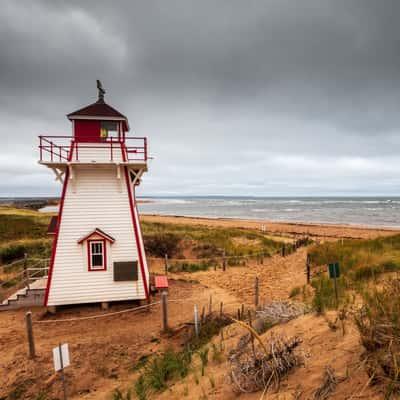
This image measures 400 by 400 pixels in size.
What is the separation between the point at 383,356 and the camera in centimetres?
328

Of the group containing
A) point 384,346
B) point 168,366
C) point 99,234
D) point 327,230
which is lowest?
point 327,230

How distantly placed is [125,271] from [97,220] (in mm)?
2333

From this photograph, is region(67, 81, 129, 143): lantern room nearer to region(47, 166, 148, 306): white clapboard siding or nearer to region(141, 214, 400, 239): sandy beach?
region(47, 166, 148, 306): white clapboard siding

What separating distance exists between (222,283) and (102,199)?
7652mm

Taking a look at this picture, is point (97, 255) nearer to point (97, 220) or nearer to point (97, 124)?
point (97, 220)

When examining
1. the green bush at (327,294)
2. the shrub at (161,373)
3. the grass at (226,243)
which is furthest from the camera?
the grass at (226,243)

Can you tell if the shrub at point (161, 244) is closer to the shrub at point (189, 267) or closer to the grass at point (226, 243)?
the grass at point (226, 243)

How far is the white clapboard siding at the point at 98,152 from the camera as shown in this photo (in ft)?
35.7

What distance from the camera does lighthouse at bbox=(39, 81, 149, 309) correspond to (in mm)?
10664

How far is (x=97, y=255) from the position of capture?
10.9 meters

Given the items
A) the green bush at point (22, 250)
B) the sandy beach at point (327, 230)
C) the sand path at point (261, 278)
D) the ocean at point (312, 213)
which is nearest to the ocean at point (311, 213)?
the ocean at point (312, 213)

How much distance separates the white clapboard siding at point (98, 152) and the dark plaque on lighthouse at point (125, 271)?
13.7 feet

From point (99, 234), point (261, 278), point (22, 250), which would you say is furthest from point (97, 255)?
point (22, 250)

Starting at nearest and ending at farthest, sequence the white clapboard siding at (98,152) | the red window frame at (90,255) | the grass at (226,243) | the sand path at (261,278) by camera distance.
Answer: the red window frame at (90,255) < the white clapboard siding at (98,152) < the sand path at (261,278) < the grass at (226,243)
